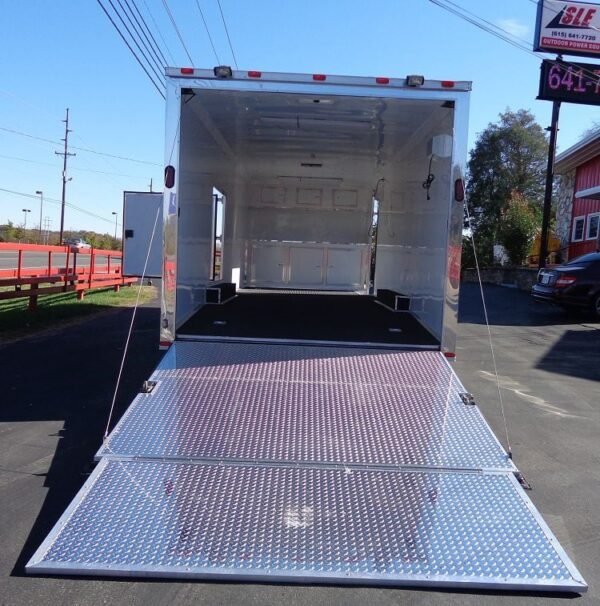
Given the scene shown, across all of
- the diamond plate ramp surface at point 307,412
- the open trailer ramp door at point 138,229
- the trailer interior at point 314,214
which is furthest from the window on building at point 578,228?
the diamond plate ramp surface at point 307,412

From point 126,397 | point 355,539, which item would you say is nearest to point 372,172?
point 126,397

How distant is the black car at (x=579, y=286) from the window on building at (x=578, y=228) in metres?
10.1

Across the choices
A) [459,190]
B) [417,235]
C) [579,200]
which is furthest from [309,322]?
[579,200]

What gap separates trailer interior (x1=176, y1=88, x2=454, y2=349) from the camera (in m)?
5.99

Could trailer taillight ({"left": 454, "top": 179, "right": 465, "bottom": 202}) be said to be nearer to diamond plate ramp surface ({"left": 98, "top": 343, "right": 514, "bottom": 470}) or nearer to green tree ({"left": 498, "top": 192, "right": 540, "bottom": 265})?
diamond plate ramp surface ({"left": 98, "top": 343, "right": 514, "bottom": 470})

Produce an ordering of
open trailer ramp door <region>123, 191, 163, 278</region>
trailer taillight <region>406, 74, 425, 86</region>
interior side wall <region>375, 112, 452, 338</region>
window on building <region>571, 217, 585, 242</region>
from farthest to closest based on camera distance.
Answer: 1. window on building <region>571, 217, 585, 242</region>
2. open trailer ramp door <region>123, 191, 163, 278</region>
3. interior side wall <region>375, 112, 452, 338</region>
4. trailer taillight <region>406, 74, 425, 86</region>

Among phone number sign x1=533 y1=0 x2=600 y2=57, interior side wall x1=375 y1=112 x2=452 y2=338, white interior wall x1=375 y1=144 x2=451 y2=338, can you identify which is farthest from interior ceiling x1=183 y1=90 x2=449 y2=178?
phone number sign x1=533 y1=0 x2=600 y2=57

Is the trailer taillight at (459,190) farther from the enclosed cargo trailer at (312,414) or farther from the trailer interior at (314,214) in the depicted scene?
the trailer interior at (314,214)

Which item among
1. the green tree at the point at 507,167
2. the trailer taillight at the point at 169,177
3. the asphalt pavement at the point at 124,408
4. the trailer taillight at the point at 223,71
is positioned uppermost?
the green tree at the point at 507,167

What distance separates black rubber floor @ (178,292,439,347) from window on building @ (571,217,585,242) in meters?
17.1

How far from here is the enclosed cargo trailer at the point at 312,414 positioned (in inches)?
122

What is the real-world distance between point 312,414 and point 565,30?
23624 mm

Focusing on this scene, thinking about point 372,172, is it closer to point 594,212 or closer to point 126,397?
point 126,397

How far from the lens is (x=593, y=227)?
2223cm
